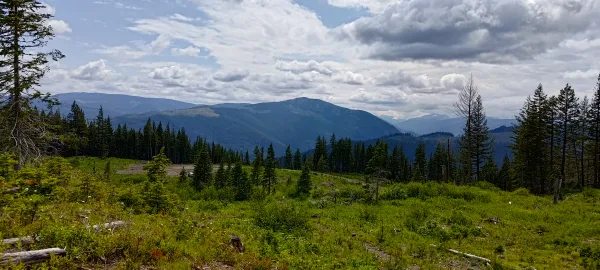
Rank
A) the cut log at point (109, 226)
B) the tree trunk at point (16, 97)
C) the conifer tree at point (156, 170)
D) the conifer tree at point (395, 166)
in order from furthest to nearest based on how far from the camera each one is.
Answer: the conifer tree at point (395, 166)
the tree trunk at point (16, 97)
the conifer tree at point (156, 170)
the cut log at point (109, 226)

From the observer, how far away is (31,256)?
21.8 feet

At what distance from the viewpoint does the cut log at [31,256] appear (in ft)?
20.6

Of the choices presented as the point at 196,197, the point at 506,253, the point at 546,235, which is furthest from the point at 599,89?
the point at 196,197

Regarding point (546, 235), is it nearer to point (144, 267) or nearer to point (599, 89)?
point (144, 267)

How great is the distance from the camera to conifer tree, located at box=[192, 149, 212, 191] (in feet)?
129

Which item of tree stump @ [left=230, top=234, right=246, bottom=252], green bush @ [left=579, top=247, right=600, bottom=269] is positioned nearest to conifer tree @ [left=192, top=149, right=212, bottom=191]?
tree stump @ [left=230, top=234, right=246, bottom=252]

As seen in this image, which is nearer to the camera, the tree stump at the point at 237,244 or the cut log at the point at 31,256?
the cut log at the point at 31,256

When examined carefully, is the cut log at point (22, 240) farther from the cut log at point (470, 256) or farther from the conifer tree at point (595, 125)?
the conifer tree at point (595, 125)

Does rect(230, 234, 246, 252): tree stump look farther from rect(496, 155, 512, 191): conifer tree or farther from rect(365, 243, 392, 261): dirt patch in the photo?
rect(496, 155, 512, 191): conifer tree

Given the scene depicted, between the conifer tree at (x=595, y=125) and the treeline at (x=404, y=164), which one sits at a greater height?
the conifer tree at (x=595, y=125)

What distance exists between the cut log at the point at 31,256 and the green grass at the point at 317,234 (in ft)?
0.87

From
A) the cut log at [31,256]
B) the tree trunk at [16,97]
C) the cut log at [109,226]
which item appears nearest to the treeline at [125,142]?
the tree trunk at [16,97]

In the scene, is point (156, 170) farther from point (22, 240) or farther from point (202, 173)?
point (202, 173)

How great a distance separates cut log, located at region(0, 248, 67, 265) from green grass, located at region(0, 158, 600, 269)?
264mm
